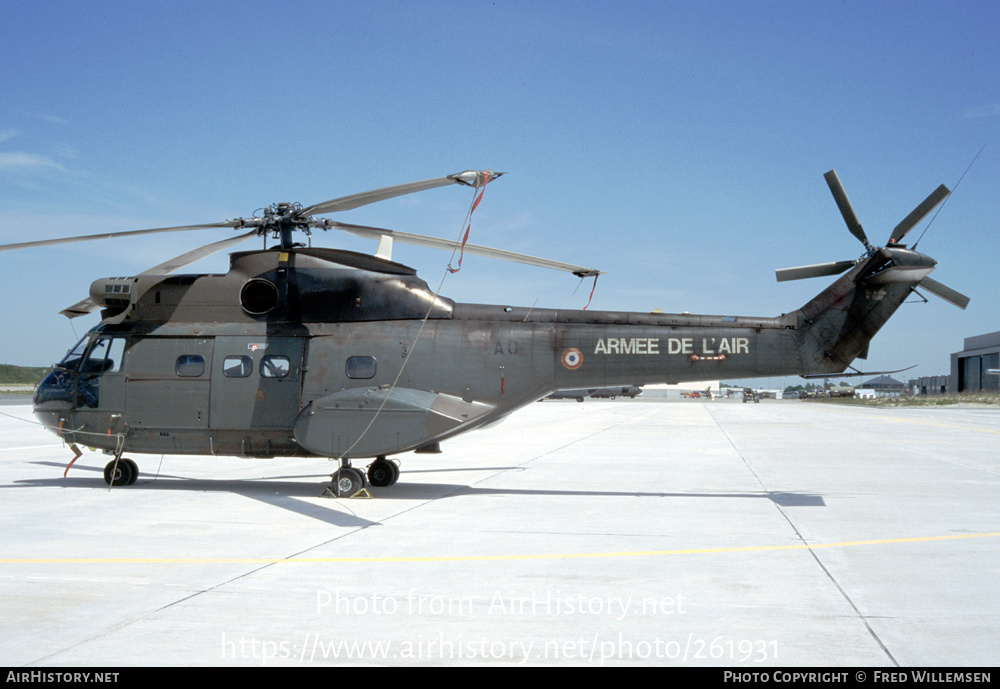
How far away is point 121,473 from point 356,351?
4.86 meters

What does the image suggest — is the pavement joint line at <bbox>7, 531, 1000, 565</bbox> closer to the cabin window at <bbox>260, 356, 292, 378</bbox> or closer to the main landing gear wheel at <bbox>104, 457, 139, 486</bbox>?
the cabin window at <bbox>260, 356, 292, 378</bbox>

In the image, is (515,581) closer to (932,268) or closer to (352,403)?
(352,403)

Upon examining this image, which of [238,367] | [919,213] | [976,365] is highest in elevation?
[976,365]

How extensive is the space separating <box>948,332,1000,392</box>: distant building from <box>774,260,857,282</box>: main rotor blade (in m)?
127

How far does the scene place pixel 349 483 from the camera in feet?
43.3

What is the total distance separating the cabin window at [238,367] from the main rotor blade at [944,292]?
432 inches

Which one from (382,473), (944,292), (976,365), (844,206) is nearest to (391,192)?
(382,473)

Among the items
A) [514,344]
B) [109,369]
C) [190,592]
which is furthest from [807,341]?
[109,369]

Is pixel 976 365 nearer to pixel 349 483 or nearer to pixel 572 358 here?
pixel 572 358

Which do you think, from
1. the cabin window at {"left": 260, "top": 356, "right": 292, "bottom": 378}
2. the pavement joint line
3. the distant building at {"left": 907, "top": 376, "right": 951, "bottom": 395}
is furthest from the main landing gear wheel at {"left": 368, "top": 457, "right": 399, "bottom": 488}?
the distant building at {"left": 907, "top": 376, "right": 951, "bottom": 395}

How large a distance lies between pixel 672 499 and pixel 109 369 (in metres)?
9.99

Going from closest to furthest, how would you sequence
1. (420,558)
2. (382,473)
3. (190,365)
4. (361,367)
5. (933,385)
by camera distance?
1. (420,558)
2. (361,367)
3. (190,365)
4. (382,473)
5. (933,385)

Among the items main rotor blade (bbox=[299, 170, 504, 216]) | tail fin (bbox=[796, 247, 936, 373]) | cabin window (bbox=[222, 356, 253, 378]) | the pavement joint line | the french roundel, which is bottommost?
the pavement joint line

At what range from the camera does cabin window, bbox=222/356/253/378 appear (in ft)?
45.2
